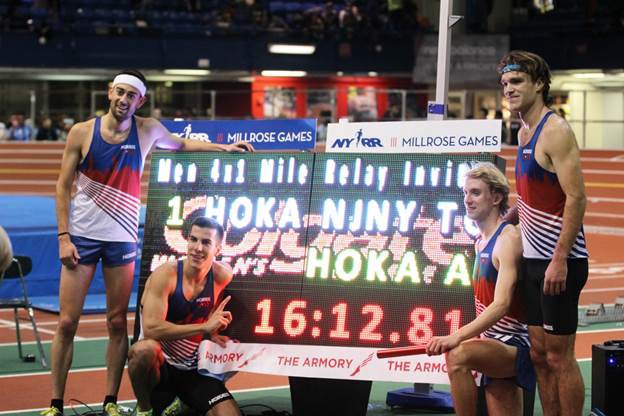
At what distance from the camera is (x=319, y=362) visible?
6.67m

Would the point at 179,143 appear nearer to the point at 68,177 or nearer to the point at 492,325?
the point at 68,177

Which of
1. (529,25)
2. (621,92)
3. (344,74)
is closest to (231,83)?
(344,74)

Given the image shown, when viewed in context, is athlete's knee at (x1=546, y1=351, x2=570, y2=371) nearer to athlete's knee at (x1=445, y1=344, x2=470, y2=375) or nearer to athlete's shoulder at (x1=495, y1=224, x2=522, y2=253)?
athlete's knee at (x1=445, y1=344, x2=470, y2=375)

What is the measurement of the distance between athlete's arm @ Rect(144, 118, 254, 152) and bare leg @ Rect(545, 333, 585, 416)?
2.30m

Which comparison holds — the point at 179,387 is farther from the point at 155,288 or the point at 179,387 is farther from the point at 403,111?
the point at 403,111

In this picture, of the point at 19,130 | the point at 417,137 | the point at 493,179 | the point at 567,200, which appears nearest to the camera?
the point at 567,200

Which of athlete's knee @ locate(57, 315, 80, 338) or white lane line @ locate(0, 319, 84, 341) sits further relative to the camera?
white lane line @ locate(0, 319, 84, 341)

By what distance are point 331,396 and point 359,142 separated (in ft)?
4.84

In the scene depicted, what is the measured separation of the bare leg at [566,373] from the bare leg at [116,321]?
8.38 feet

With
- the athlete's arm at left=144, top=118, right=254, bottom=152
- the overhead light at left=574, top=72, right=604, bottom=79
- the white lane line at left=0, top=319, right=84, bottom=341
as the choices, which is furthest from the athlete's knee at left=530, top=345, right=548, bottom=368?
the overhead light at left=574, top=72, right=604, bottom=79

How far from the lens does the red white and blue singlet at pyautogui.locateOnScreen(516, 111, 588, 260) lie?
5.82 metres

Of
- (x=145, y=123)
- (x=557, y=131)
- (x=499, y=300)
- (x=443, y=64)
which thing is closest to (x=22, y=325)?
(x=145, y=123)

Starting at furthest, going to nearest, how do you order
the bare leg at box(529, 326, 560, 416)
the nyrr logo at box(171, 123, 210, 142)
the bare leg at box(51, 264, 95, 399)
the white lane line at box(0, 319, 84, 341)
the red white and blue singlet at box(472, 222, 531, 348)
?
the white lane line at box(0, 319, 84, 341)
the nyrr logo at box(171, 123, 210, 142)
the bare leg at box(51, 264, 95, 399)
the red white and blue singlet at box(472, 222, 531, 348)
the bare leg at box(529, 326, 560, 416)

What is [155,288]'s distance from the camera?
6.64 meters
